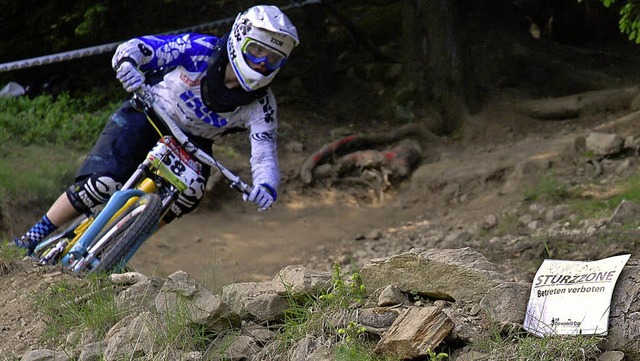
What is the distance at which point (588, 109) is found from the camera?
428 inches

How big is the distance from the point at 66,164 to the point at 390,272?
18.7ft

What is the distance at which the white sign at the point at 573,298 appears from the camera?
11.2 ft

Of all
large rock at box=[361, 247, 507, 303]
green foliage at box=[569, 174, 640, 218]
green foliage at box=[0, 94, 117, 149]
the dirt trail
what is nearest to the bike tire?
large rock at box=[361, 247, 507, 303]

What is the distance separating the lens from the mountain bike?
5.26 m

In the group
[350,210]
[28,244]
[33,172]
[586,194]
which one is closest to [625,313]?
[28,244]

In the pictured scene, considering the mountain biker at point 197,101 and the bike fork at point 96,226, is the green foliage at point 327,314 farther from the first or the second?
the mountain biker at point 197,101

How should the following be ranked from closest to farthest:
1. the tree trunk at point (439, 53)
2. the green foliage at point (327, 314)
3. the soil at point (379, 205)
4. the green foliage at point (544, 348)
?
the green foliage at point (544, 348), the green foliage at point (327, 314), the soil at point (379, 205), the tree trunk at point (439, 53)

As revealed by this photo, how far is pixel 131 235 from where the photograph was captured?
5.27m

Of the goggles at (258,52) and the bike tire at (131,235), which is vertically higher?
the goggles at (258,52)

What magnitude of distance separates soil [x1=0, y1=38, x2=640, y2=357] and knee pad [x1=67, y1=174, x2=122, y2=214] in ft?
5.85

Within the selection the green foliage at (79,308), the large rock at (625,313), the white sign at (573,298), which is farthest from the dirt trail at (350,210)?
the large rock at (625,313)

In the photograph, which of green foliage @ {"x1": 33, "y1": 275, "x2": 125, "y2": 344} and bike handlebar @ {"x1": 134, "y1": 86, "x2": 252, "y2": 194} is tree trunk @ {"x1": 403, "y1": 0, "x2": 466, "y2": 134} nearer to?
bike handlebar @ {"x1": 134, "y1": 86, "x2": 252, "y2": 194}

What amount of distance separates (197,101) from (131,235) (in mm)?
1043

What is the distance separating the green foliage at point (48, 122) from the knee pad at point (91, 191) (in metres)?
3.98
